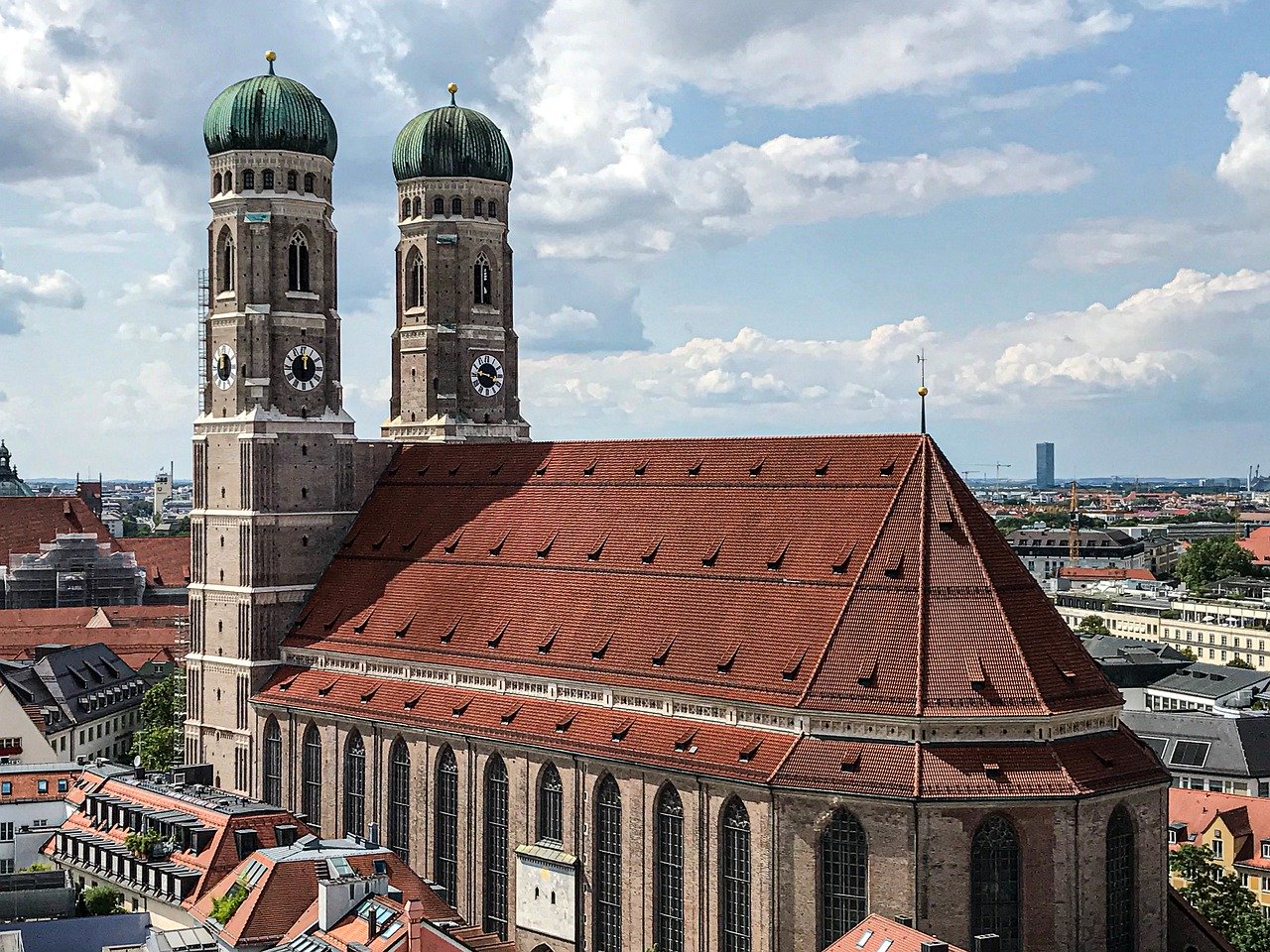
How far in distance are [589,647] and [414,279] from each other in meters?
39.8

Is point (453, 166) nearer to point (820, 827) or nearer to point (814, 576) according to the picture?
point (814, 576)

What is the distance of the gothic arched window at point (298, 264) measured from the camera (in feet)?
341

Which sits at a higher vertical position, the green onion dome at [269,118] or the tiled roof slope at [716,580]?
the green onion dome at [269,118]

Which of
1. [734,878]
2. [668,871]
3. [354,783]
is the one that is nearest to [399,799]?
[354,783]

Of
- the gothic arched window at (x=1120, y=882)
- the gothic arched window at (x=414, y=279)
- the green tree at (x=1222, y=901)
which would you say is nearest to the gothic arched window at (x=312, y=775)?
the gothic arched window at (x=414, y=279)

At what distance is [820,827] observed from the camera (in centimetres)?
7081

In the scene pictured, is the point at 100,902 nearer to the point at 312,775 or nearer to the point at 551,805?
the point at 551,805

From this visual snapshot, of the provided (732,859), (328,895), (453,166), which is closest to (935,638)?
(732,859)

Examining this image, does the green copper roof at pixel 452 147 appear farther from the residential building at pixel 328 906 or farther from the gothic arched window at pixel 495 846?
the residential building at pixel 328 906

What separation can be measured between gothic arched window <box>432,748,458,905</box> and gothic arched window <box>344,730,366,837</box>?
21.1ft

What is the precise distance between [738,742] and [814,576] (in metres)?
8.41

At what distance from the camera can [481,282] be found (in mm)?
116625

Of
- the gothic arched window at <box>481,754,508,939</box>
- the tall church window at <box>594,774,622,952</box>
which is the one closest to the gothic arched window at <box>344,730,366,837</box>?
the gothic arched window at <box>481,754,508,939</box>

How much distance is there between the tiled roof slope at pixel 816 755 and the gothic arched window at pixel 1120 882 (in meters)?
1.81
